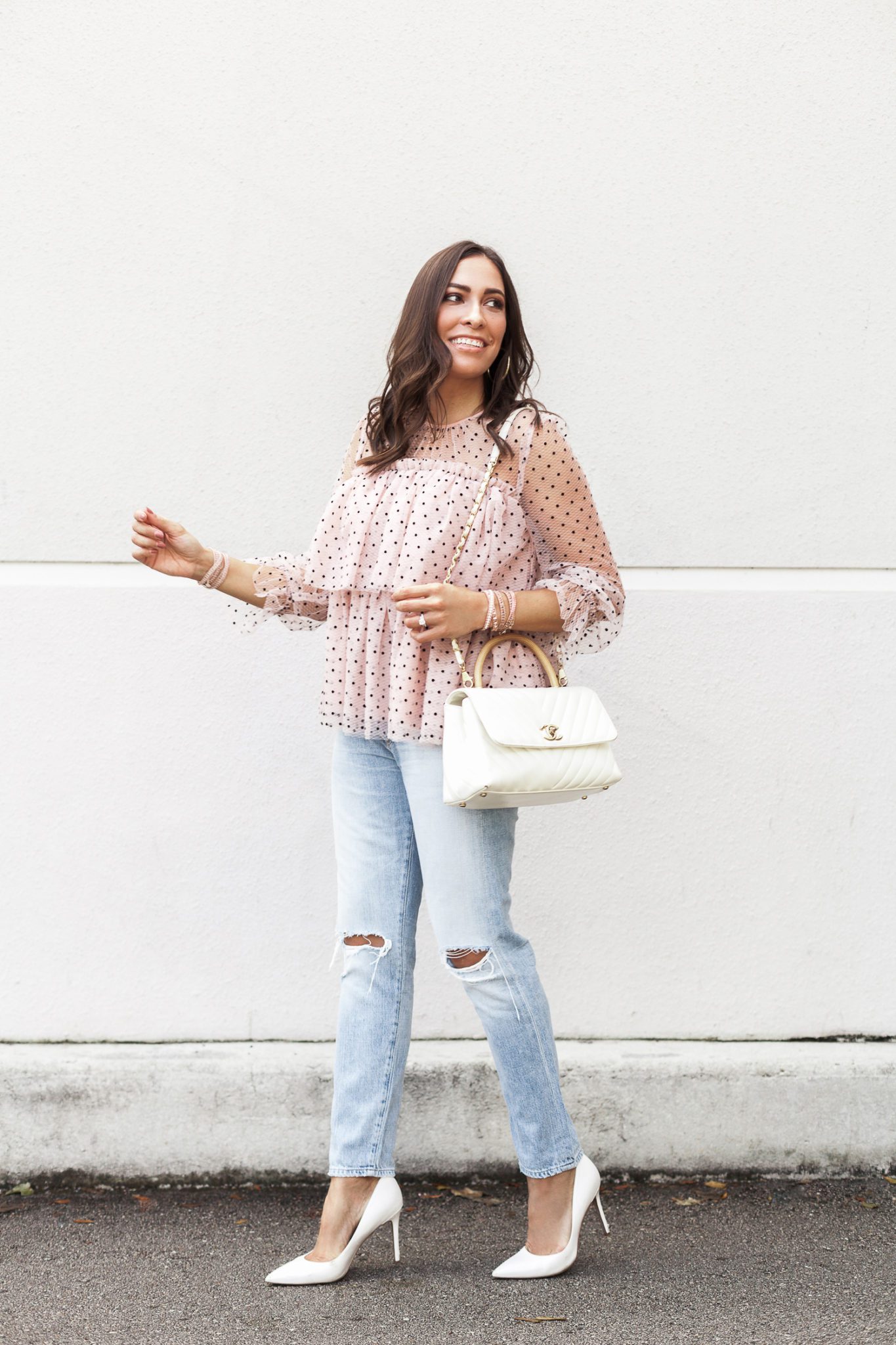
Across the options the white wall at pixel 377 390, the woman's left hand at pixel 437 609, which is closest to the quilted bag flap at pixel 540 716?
the woman's left hand at pixel 437 609

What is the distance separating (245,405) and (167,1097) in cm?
182

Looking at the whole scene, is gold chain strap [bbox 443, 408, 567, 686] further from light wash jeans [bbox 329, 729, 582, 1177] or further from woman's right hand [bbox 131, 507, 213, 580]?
woman's right hand [bbox 131, 507, 213, 580]

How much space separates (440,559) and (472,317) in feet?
1.64

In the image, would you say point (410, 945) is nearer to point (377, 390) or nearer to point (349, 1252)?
point (349, 1252)

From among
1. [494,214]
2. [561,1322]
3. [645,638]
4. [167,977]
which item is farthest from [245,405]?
[561,1322]

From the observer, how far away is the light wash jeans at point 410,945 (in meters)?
2.33

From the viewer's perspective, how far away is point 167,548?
244 cm

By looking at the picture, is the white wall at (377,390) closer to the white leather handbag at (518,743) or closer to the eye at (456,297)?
the eye at (456,297)

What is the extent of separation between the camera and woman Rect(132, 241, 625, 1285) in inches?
91.7

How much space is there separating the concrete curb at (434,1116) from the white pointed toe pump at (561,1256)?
23.2 inches

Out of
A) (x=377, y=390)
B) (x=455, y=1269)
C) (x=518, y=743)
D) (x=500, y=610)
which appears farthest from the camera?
(x=377, y=390)

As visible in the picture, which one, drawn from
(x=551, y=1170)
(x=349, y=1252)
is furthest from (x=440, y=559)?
(x=349, y=1252)

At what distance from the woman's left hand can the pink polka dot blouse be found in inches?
2.9

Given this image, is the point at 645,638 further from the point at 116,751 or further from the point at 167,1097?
the point at 167,1097
